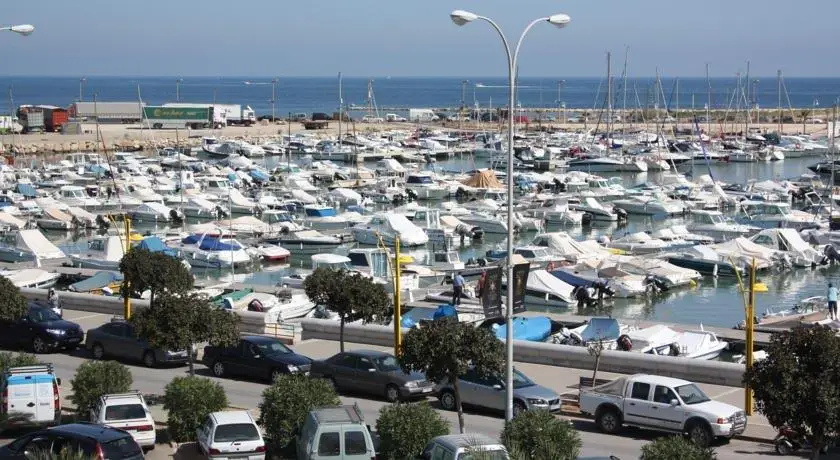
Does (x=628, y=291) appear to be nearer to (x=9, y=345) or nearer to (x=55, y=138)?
(x=9, y=345)

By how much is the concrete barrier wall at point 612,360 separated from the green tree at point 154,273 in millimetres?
4397

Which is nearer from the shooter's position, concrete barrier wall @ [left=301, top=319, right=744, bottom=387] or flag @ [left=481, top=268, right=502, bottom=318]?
flag @ [left=481, top=268, right=502, bottom=318]

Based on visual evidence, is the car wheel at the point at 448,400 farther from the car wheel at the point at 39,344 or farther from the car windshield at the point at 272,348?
the car wheel at the point at 39,344

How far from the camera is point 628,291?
46.7 meters

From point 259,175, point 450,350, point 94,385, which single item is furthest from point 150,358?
point 259,175

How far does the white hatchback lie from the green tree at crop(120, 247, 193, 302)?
35.9 feet

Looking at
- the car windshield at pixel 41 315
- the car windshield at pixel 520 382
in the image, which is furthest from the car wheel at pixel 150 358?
the car windshield at pixel 520 382

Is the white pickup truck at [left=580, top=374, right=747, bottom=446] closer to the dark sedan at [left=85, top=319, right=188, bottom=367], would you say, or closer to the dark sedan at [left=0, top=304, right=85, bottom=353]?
the dark sedan at [left=85, top=319, right=188, bottom=367]

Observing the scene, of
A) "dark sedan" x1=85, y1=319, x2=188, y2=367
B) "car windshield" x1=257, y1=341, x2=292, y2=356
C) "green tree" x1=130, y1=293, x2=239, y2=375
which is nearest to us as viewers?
"green tree" x1=130, y1=293, x2=239, y2=375

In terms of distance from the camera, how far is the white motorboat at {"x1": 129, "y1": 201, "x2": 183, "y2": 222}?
70562mm

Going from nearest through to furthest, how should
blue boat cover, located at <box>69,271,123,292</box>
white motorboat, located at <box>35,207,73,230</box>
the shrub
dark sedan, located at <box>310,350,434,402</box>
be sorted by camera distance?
the shrub → dark sedan, located at <box>310,350,434,402</box> → blue boat cover, located at <box>69,271,123,292</box> → white motorboat, located at <box>35,207,73,230</box>

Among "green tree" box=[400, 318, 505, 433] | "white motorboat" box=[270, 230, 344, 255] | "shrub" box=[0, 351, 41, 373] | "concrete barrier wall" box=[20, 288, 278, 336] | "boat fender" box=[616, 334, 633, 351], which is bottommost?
"white motorboat" box=[270, 230, 344, 255]

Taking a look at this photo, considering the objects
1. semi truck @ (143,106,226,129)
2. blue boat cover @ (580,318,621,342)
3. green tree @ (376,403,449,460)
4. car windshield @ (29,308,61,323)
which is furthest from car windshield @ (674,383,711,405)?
semi truck @ (143,106,226,129)

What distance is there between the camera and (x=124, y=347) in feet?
90.3
